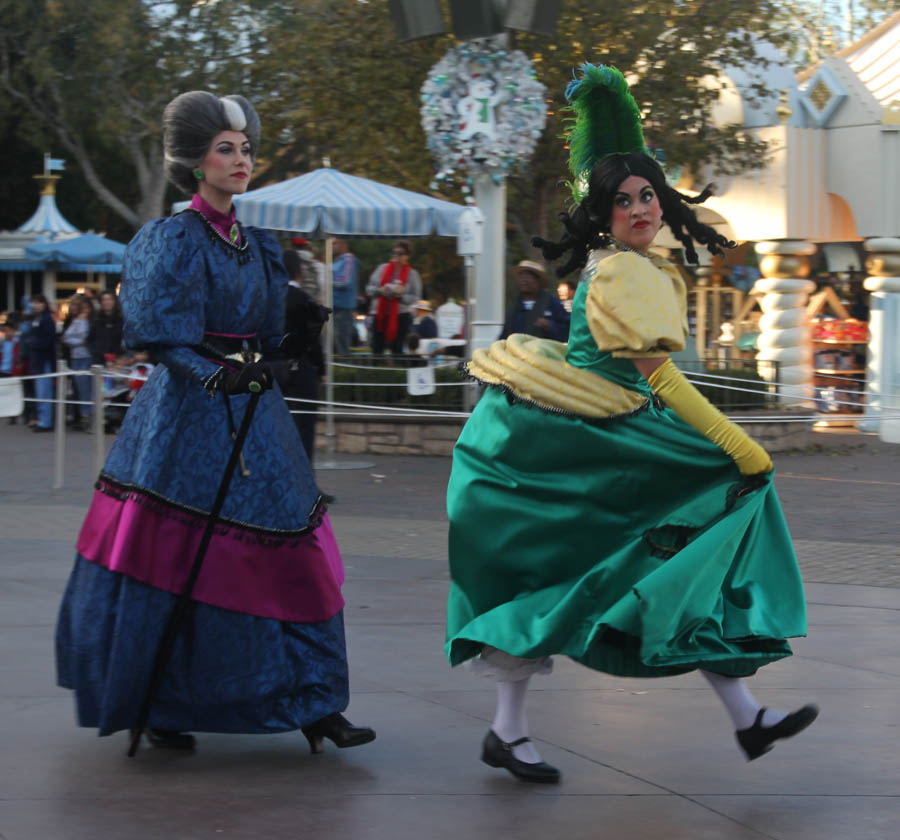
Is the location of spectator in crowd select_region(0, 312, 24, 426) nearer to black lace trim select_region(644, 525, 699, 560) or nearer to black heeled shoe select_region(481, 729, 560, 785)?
black heeled shoe select_region(481, 729, 560, 785)

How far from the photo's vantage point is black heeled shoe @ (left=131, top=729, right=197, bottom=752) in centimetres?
433

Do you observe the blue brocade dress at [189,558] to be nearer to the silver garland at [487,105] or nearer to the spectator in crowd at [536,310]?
the spectator in crowd at [536,310]

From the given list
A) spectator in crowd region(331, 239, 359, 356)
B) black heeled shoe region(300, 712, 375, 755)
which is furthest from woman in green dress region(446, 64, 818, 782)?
spectator in crowd region(331, 239, 359, 356)

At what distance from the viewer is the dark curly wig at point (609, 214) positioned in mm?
4164

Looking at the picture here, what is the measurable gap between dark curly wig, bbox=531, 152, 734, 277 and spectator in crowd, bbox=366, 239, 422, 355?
1113 cm

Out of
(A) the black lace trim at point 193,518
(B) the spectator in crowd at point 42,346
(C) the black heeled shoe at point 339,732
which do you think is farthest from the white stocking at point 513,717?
(B) the spectator in crowd at point 42,346

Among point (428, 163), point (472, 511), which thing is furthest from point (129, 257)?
point (428, 163)

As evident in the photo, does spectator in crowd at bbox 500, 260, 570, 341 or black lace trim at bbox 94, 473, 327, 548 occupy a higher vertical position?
spectator in crowd at bbox 500, 260, 570, 341

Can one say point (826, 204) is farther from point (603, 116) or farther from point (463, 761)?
point (463, 761)

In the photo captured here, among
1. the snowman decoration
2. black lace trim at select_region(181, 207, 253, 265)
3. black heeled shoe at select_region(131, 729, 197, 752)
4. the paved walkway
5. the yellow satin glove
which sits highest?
the snowman decoration

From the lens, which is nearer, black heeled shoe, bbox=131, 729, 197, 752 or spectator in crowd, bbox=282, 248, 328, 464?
black heeled shoe, bbox=131, 729, 197, 752

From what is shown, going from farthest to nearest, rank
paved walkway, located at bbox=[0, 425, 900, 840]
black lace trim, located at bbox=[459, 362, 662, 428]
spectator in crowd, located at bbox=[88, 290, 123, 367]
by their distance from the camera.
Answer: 1. spectator in crowd, located at bbox=[88, 290, 123, 367]
2. black lace trim, located at bbox=[459, 362, 662, 428]
3. paved walkway, located at bbox=[0, 425, 900, 840]

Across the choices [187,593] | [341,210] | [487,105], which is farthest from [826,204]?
[187,593]

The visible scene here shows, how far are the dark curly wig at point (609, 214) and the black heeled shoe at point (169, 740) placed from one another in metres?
1.78
